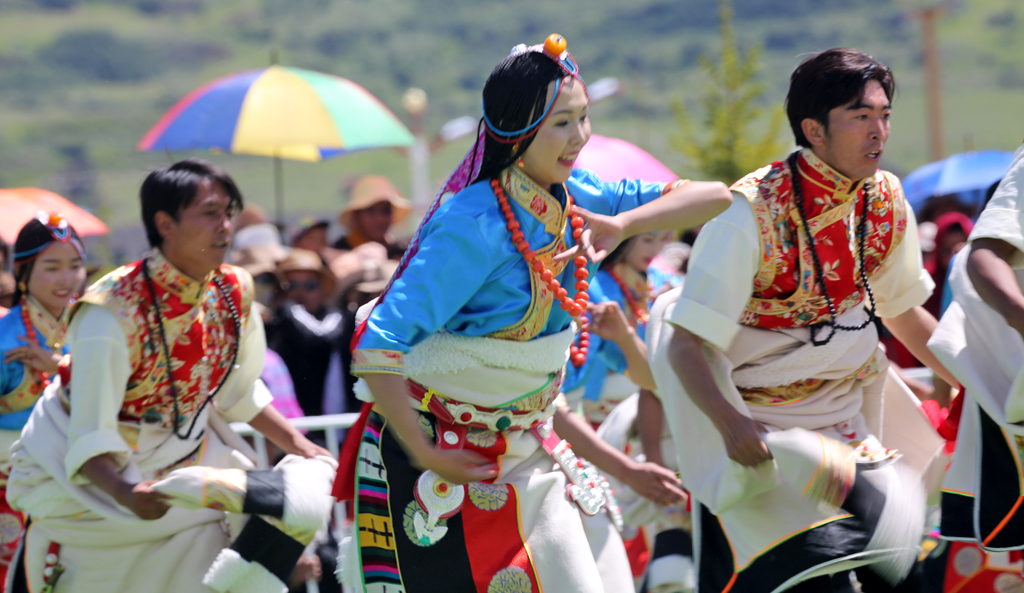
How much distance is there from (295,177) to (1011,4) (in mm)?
61491

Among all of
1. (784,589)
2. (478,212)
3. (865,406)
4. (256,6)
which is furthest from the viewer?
(256,6)

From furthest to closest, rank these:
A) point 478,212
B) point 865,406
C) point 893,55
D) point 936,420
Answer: point 893,55
point 936,420
point 865,406
point 478,212

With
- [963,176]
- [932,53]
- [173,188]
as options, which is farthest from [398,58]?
[173,188]

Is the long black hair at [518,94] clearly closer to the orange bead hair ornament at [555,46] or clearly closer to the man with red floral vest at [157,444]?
the orange bead hair ornament at [555,46]

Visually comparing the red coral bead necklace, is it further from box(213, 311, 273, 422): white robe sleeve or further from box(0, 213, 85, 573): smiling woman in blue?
box(213, 311, 273, 422): white robe sleeve

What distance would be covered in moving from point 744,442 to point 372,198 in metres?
5.15

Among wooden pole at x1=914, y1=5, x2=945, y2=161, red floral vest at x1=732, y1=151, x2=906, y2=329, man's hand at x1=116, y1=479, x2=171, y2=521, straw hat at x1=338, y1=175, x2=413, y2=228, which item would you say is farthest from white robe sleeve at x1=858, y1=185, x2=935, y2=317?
wooden pole at x1=914, y1=5, x2=945, y2=161

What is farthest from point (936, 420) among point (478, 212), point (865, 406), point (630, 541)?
point (478, 212)

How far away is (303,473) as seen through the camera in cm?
361

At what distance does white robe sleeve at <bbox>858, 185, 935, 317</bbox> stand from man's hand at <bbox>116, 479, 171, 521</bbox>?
7.39 ft

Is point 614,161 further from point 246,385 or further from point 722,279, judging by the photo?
point 722,279

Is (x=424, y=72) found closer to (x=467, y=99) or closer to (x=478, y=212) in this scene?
(x=467, y=99)

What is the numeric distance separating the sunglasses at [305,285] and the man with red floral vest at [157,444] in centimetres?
256

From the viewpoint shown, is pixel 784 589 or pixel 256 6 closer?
pixel 784 589
